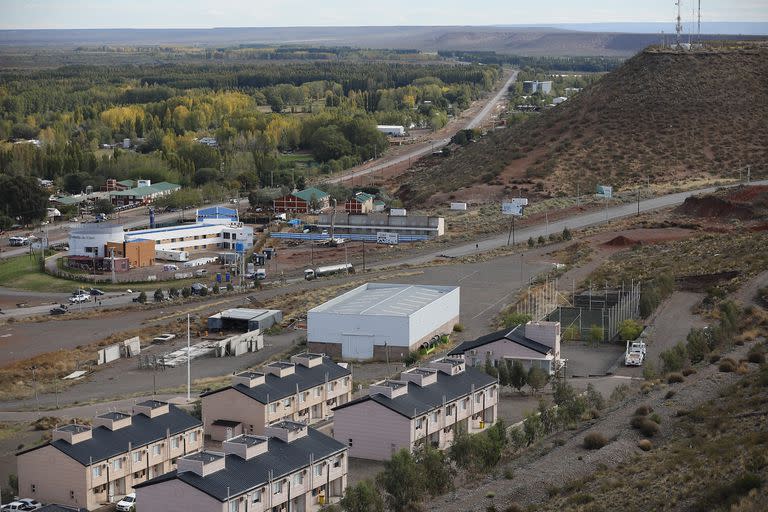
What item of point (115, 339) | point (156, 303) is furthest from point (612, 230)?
point (115, 339)

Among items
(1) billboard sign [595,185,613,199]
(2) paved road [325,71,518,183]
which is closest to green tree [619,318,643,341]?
(1) billboard sign [595,185,613,199]

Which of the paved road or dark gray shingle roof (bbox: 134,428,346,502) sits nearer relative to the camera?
dark gray shingle roof (bbox: 134,428,346,502)

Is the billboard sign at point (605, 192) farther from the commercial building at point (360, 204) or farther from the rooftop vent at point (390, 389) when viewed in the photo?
the rooftop vent at point (390, 389)

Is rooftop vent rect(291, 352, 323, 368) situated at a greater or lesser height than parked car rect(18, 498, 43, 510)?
greater

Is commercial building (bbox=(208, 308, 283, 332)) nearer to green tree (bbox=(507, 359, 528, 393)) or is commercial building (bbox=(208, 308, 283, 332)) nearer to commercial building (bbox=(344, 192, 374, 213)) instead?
green tree (bbox=(507, 359, 528, 393))

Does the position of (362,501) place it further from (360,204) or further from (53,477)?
(360,204)

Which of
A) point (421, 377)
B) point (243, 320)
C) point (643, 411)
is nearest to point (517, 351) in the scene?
point (421, 377)

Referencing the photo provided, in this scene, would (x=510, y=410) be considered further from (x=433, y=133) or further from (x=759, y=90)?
(x=433, y=133)
